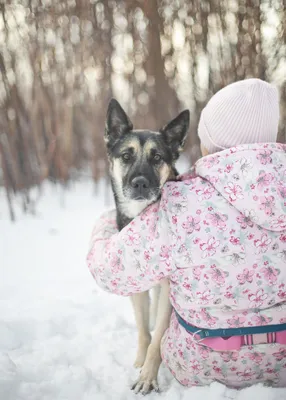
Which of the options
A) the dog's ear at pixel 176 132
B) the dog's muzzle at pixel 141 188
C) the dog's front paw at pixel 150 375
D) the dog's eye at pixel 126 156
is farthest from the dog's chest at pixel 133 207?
the dog's front paw at pixel 150 375

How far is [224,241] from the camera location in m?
1.56

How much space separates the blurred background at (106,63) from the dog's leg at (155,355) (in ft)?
14.3

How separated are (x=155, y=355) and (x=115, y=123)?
170 centimetres

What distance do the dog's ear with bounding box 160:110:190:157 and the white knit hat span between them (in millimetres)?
859

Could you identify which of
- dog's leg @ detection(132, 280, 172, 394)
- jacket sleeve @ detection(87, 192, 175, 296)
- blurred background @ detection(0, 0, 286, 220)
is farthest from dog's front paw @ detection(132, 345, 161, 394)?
blurred background @ detection(0, 0, 286, 220)

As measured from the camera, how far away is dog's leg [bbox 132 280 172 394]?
7.04ft

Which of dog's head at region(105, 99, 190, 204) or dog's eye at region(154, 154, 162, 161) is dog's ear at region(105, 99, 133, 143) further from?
dog's eye at region(154, 154, 162, 161)

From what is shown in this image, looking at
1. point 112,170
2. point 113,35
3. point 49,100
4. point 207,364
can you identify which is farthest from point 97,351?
point 113,35

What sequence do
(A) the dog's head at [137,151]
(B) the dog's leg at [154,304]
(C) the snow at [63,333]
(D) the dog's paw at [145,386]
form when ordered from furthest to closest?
1. (B) the dog's leg at [154,304]
2. (A) the dog's head at [137,151]
3. (D) the dog's paw at [145,386]
4. (C) the snow at [63,333]

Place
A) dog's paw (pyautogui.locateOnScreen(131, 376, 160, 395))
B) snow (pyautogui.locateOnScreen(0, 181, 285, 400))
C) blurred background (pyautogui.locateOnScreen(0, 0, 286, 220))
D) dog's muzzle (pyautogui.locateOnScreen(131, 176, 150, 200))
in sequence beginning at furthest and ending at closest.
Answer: blurred background (pyautogui.locateOnScreen(0, 0, 286, 220)), dog's muzzle (pyautogui.locateOnScreen(131, 176, 150, 200)), dog's paw (pyautogui.locateOnScreen(131, 376, 160, 395)), snow (pyautogui.locateOnScreen(0, 181, 285, 400))

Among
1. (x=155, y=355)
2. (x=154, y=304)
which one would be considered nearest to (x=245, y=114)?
(x=155, y=355)

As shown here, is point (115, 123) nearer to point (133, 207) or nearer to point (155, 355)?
point (133, 207)

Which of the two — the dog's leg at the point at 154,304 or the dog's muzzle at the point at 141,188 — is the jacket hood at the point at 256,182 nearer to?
the dog's muzzle at the point at 141,188

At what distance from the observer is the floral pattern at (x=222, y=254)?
151 centimetres
